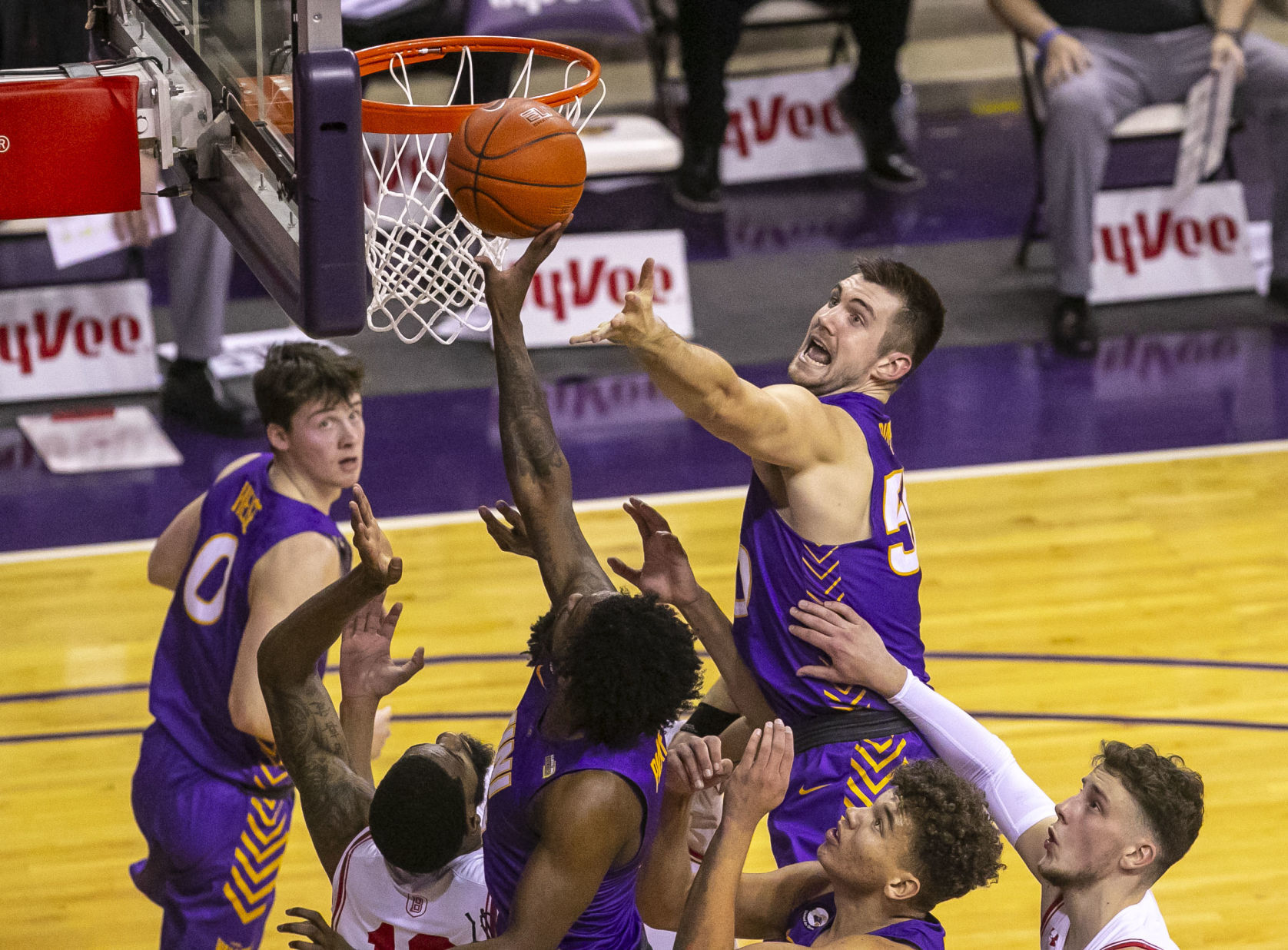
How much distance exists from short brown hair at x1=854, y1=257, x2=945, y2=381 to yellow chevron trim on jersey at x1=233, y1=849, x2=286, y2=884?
205cm

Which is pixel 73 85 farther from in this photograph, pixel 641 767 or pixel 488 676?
pixel 488 676

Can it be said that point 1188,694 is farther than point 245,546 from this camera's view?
Yes

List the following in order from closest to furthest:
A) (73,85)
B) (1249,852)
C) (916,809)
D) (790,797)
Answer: (73,85) < (916,809) < (790,797) < (1249,852)

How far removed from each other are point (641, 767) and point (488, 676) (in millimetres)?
2900

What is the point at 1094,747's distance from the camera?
5535mm

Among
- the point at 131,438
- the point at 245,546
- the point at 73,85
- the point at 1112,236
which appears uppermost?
the point at 73,85

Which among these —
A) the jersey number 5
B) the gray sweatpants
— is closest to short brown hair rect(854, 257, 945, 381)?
the jersey number 5

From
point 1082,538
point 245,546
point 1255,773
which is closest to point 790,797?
point 245,546

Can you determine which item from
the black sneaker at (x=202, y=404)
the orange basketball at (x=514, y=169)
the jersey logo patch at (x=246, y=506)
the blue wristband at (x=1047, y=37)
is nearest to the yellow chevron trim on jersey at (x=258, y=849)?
the jersey logo patch at (x=246, y=506)

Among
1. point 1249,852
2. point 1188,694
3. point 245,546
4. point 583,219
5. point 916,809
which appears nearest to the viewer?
point 916,809

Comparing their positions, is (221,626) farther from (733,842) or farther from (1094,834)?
(1094,834)

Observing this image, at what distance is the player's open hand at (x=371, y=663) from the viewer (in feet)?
12.7

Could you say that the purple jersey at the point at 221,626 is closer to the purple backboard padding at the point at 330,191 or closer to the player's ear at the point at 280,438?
the player's ear at the point at 280,438

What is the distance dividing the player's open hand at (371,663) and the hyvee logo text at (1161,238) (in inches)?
247
